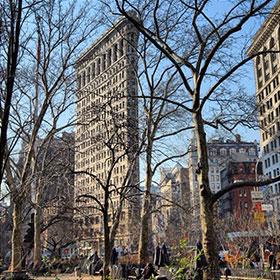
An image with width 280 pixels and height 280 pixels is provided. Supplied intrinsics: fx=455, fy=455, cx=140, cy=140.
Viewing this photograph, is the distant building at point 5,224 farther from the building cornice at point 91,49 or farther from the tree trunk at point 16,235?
the building cornice at point 91,49

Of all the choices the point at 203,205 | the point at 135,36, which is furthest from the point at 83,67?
the point at 203,205

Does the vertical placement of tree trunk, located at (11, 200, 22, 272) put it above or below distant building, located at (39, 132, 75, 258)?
below

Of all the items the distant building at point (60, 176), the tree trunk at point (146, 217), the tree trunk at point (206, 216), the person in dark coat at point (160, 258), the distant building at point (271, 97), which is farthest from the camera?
the distant building at point (271, 97)

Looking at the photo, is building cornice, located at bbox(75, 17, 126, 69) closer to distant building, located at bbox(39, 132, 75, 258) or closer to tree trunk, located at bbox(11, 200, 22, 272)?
distant building, located at bbox(39, 132, 75, 258)

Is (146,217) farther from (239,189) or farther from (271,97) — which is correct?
(239,189)

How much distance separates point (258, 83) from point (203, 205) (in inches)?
3201

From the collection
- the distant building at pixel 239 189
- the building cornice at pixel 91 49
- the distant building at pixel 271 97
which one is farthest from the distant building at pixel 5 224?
the distant building at pixel 239 189

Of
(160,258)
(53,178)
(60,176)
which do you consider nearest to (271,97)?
(160,258)

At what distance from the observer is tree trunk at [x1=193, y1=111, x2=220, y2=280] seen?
1002 cm

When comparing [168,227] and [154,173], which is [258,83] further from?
[154,173]

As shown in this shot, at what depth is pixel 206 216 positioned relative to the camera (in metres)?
10.5

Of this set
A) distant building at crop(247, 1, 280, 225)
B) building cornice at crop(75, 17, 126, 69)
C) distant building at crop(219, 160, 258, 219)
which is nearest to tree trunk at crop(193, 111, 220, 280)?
building cornice at crop(75, 17, 126, 69)

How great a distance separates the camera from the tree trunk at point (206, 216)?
32.9 feet

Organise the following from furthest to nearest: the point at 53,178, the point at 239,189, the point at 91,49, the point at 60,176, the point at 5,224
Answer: the point at 239,189, the point at 5,224, the point at 91,49, the point at 53,178, the point at 60,176
